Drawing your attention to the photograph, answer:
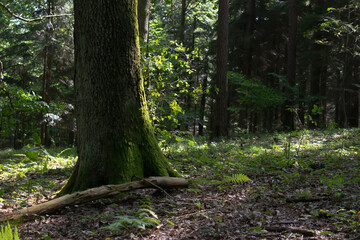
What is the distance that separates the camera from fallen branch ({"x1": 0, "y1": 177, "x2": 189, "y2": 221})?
3.52 meters

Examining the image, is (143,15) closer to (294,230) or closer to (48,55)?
(294,230)

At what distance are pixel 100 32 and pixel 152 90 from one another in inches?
113

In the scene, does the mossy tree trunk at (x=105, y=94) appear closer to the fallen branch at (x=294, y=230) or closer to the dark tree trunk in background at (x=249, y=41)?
the fallen branch at (x=294, y=230)

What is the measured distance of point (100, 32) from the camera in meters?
4.48

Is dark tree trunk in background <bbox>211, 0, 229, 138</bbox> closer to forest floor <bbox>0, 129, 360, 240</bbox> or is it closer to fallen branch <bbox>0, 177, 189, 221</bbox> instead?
forest floor <bbox>0, 129, 360, 240</bbox>

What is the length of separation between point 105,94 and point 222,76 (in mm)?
8263

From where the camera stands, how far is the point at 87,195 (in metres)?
3.93

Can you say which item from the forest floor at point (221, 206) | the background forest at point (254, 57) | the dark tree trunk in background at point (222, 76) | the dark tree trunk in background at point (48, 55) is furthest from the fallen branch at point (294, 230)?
the dark tree trunk in background at point (48, 55)

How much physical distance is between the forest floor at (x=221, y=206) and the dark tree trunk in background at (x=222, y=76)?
5.36 metres

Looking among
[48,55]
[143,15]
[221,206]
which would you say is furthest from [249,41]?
[221,206]

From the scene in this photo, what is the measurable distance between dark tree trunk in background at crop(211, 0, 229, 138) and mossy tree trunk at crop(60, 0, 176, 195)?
25.0ft

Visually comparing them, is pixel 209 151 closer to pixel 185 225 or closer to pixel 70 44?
pixel 185 225

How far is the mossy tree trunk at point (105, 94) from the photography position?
4473 mm

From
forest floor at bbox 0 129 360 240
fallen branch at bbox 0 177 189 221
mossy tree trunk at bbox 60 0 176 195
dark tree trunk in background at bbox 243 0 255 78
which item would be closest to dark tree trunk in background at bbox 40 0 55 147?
forest floor at bbox 0 129 360 240
